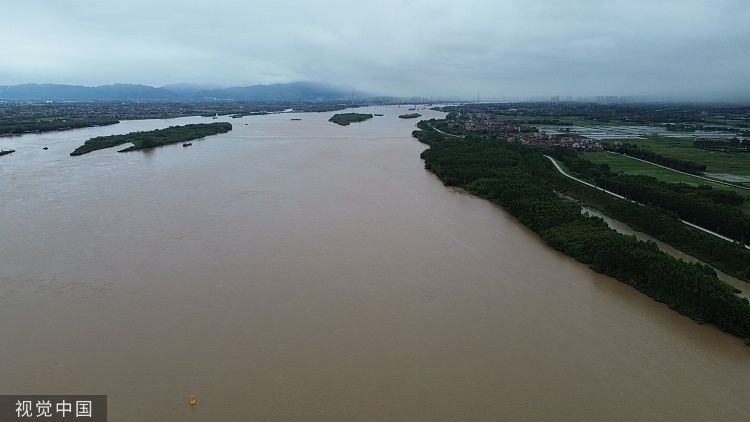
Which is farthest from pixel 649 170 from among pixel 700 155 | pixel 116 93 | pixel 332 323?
pixel 116 93

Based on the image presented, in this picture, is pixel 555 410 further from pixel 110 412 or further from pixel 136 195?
pixel 136 195

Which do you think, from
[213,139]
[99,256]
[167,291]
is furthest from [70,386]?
[213,139]

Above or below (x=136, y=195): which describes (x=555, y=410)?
below

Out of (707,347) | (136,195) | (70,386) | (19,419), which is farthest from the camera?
(136,195)

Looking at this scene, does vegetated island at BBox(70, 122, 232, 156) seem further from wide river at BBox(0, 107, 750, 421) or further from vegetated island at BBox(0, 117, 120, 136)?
wide river at BBox(0, 107, 750, 421)

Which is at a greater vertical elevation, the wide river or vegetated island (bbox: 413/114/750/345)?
vegetated island (bbox: 413/114/750/345)

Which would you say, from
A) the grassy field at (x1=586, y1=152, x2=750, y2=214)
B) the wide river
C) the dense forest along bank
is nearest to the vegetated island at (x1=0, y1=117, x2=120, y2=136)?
the wide river

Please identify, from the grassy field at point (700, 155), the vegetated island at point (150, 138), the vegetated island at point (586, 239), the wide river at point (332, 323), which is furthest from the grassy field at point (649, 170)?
the vegetated island at point (150, 138)

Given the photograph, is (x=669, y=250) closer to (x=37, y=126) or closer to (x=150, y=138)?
(x=150, y=138)
